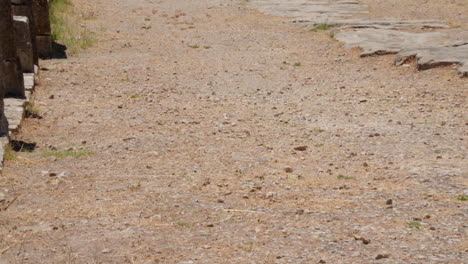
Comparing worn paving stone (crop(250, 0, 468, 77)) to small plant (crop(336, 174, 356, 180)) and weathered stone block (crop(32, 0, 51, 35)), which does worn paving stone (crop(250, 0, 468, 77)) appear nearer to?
small plant (crop(336, 174, 356, 180))

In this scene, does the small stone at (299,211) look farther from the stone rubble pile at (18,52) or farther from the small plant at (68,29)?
the small plant at (68,29)

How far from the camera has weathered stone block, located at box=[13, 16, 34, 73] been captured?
1090 cm

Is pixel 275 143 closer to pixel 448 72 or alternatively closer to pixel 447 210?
pixel 447 210

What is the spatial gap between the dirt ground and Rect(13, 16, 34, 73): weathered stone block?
37 centimetres

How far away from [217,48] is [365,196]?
846 centimetres

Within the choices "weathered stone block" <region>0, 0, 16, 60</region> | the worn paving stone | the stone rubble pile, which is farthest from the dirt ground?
"weathered stone block" <region>0, 0, 16, 60</region>

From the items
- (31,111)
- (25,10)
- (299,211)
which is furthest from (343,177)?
(25,10)

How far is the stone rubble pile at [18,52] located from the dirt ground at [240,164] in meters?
0.25

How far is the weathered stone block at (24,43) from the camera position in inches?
429

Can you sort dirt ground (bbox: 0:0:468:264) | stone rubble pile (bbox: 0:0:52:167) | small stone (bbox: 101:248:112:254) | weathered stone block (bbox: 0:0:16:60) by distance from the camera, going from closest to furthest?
small stone (bbox: 101:248:112:254)
dirt ground (bbox: 0:0:468:264)
stone rubble pile (bbox: 0:0:52:167)
weathered stone block (bbox: 0:0:16:60)

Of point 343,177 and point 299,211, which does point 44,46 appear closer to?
point 343,177

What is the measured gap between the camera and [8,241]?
5.11 metres

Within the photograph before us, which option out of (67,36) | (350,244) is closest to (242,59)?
(67,36)

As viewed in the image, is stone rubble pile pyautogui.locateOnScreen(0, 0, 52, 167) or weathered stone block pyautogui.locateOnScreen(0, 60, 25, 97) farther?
weathered stone block pyautogui.locateOnScreen(0, 60, 25, 97)
